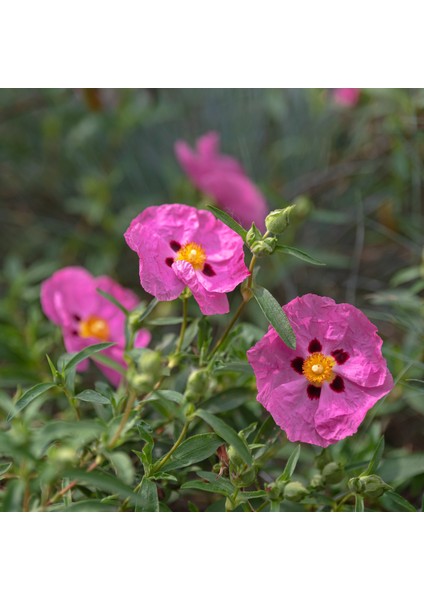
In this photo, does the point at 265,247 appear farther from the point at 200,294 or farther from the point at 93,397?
the point at 93,397

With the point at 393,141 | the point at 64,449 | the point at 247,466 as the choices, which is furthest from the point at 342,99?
the point at 64,449

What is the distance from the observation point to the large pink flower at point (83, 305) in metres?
1.66

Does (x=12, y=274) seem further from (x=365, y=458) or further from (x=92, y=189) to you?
(x=365, y=458)

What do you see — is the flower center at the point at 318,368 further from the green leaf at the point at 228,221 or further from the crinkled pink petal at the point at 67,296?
the crinkled pink petal at the point at 67,296

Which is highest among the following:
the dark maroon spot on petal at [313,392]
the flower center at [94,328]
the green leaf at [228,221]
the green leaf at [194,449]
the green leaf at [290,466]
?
the green leaf at [228,221]

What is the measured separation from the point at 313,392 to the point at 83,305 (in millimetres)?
755

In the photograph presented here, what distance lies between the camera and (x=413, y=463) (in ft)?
4.52

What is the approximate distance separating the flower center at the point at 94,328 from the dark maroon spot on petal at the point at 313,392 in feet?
2.18

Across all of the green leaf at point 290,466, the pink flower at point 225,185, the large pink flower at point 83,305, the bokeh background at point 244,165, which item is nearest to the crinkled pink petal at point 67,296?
the large pink flower at point 83,305

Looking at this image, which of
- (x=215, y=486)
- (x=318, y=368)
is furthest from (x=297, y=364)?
(x=215, y=486)

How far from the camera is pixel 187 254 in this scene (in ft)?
4.15

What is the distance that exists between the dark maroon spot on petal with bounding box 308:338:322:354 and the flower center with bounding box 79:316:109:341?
66 cm

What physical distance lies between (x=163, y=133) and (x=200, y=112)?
0.18 metres

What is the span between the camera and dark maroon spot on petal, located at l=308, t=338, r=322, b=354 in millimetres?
1220
